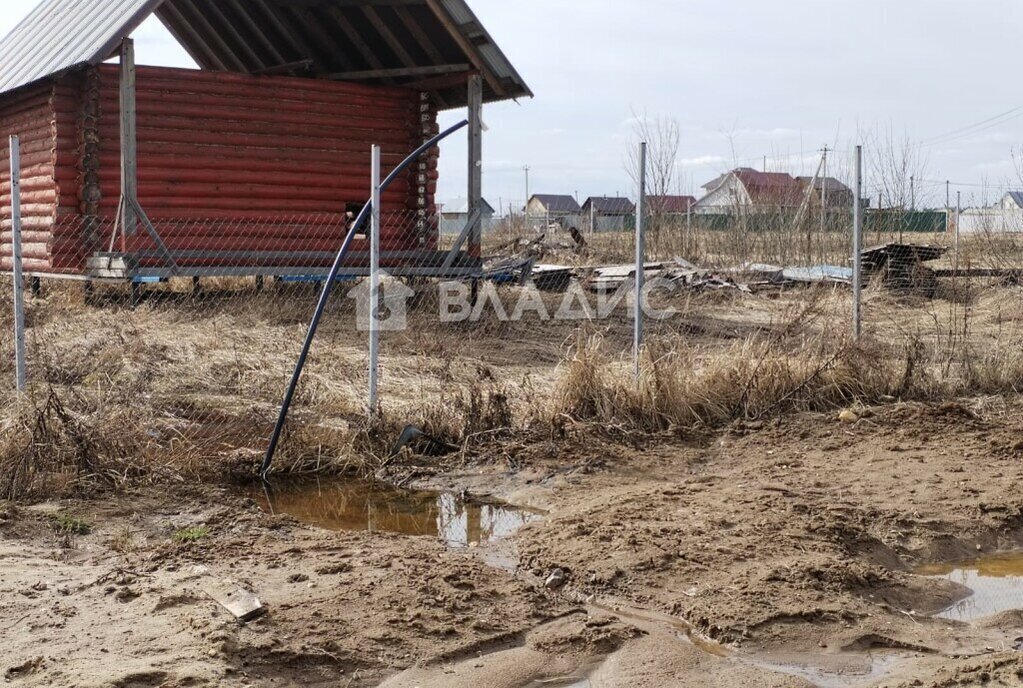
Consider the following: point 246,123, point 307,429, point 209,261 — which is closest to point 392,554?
point 307,429

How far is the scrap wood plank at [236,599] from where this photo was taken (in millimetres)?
4453

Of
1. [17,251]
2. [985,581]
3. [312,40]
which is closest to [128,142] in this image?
[312,40]

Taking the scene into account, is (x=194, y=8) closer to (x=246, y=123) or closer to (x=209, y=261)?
(x=246, y=123)

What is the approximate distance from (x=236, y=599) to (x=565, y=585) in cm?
152

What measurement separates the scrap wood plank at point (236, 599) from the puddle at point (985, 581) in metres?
3.04

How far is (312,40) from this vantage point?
17.8 m

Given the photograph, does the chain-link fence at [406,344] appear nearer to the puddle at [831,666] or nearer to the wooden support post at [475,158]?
the wooden support post at [475,158]

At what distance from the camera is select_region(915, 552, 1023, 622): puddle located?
4941 mm

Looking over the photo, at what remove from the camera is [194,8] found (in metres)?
17.7

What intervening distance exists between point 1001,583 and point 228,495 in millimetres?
4420

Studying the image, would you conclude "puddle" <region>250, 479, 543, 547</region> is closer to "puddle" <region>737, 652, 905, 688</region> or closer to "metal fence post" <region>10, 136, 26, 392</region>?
"metal fence post" <region>10, 136, 26, 392</region>

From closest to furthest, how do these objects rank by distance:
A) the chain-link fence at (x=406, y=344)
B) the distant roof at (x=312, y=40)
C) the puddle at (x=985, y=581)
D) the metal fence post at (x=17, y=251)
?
1. the puddle at (x=985, y=581)
2. the metal fence post at (x=17, y=251)
3. the chain-link fence at (x=406, y=344)
4. the distant roof at (x=312, y=40)

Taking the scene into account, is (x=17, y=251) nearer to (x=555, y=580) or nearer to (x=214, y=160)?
(x=555, y=580)

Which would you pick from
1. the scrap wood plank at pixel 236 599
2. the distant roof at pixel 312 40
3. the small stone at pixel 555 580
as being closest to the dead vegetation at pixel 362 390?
the scrap wood plank at pixel 236 599
